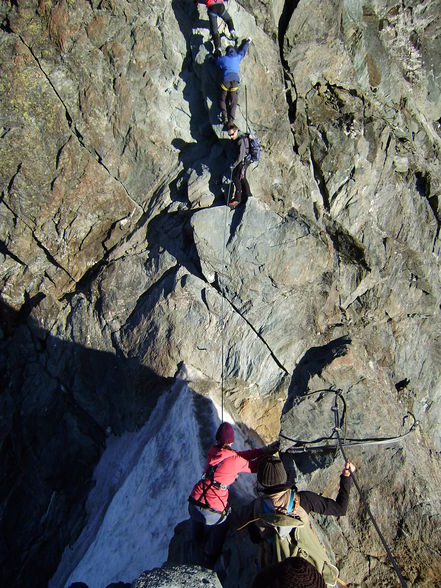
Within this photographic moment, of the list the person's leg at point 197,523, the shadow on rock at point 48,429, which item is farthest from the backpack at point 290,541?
the shadow on rock at point 48,429

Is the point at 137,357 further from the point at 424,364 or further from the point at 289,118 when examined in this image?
the point at 424,364

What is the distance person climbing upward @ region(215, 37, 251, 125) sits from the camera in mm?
13938

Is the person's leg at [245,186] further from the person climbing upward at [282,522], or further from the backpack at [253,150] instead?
the person climbing upward at [282,522]

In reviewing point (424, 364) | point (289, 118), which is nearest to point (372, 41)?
point (289, 118)

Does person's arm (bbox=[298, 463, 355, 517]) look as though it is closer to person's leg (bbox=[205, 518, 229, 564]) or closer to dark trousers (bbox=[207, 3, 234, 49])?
person's leg (bbox=[205, 518, 229, 564])

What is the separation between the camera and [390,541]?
11.3 metres

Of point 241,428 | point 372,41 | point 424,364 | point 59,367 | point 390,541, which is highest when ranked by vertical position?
point 372,41

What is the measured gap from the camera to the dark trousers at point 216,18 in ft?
46.3

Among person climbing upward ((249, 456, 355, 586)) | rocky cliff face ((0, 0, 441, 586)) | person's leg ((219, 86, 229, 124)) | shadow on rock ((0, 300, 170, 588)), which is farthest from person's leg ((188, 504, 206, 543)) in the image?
person's leg ((219, 86, 229, 124))

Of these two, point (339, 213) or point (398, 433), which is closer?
point (398, 433)

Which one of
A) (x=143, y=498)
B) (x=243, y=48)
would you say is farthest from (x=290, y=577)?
(x=243, y=48)

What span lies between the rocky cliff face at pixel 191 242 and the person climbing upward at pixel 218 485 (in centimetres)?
444

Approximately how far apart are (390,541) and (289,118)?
12.6 meters

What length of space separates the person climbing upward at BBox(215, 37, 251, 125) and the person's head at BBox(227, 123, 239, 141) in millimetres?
154
